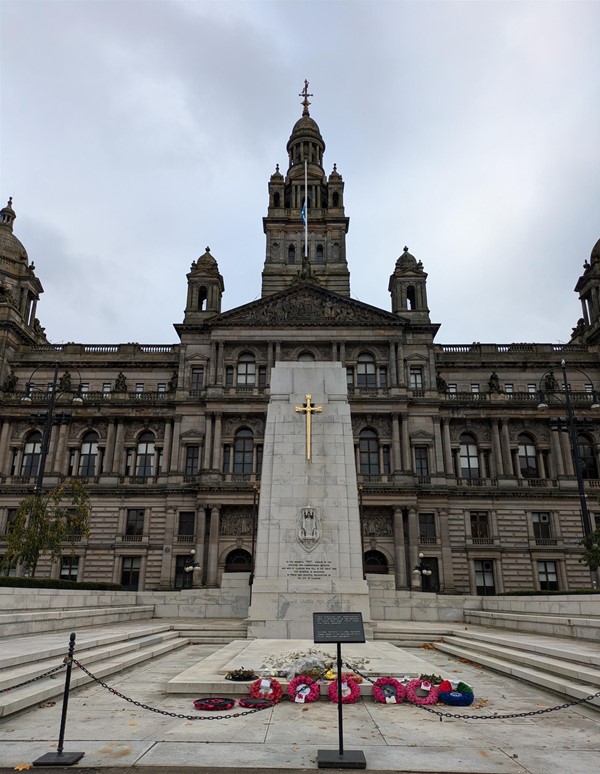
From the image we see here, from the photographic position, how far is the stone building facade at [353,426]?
140 ft

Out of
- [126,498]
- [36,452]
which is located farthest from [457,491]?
[36,452]

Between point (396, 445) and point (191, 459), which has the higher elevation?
point (396, 445)

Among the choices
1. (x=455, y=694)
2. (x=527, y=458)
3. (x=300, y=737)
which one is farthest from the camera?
(x=527, y=458)

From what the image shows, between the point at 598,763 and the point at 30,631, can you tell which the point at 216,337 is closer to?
the point at 30,631

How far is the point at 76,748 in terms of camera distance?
7.31 m

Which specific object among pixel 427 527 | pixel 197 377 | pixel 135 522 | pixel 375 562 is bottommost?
pixel 375 562

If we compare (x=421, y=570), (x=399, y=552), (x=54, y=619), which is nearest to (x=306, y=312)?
(x=399, y=552)

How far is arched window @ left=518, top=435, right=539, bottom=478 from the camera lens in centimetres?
4644

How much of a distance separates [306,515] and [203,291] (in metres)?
35.5

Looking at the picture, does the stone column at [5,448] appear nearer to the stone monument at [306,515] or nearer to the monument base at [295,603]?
the stone monument at [306,515]

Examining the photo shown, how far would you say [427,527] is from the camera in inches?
1706

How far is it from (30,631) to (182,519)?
2828cm

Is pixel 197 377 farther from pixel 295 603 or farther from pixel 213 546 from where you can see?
pixel 295 603

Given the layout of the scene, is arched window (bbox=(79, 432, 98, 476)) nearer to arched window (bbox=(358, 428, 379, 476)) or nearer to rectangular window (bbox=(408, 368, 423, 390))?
arched window (bbox=(358, 428, 379, 476))
